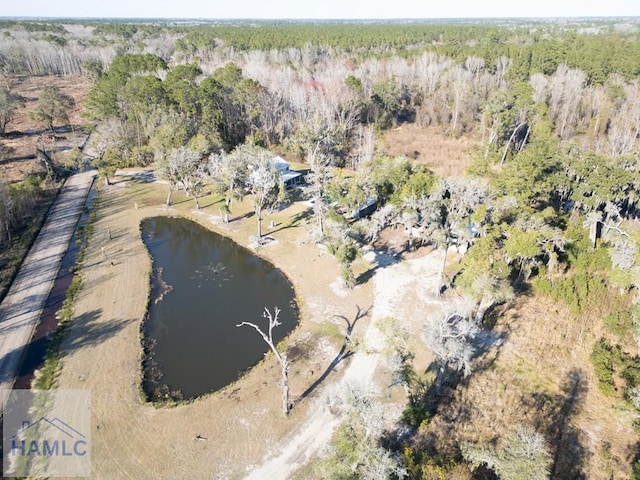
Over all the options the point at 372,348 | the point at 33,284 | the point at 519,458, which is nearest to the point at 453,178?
the point at 372,348

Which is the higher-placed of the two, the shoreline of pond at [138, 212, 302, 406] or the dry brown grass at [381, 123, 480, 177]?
the dry brown grass at [381, 123, 480, 177]

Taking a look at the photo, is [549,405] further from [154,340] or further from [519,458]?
[154,340]

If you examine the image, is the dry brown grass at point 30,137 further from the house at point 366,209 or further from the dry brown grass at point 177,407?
the house at point 366,209

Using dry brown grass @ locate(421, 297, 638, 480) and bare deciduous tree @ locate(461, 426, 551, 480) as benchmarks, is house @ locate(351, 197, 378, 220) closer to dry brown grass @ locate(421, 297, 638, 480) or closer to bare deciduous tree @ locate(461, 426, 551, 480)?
dry brown grass @ locate(421, 297, 638, 480)

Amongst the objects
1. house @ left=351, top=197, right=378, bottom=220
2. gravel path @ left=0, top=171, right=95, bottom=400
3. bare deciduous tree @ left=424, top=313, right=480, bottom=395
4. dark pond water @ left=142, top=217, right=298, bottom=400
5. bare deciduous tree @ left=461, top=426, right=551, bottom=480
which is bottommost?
dark pond water @ left=142, top=217, right=298, bottom=400

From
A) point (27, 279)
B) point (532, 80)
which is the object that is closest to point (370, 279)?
point (27, 279)

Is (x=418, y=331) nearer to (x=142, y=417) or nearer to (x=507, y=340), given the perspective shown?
(x=507, y=340)

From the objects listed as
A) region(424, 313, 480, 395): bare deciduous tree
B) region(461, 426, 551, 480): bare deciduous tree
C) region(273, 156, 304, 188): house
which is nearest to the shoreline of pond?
region(424, 313, 480, 395): bare deciduous tree

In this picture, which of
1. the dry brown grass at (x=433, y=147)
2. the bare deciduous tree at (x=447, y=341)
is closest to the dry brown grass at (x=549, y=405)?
the bare deciduous tree at (x=447, y=341)
